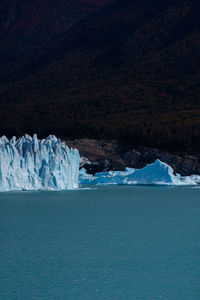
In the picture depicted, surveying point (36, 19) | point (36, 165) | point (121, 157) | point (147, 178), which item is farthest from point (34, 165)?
point (36, 19)

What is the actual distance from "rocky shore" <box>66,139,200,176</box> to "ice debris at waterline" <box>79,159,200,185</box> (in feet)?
29.8

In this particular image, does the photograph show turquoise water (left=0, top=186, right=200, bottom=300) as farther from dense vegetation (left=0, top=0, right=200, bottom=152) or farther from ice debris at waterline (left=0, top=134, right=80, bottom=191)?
dense vegetation (left=0, top=0, right=200, bottom=152)

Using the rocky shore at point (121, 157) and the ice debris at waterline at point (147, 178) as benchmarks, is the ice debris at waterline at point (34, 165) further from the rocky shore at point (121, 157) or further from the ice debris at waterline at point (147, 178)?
the rocky shore at point (121, 157)

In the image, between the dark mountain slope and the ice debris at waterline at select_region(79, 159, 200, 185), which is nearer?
the ice debris at waterline at select_region(79, 159, 200, 185)

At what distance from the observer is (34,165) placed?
4150 centimetres

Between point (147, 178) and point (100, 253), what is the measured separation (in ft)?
112

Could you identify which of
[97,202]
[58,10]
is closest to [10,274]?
[97,202]

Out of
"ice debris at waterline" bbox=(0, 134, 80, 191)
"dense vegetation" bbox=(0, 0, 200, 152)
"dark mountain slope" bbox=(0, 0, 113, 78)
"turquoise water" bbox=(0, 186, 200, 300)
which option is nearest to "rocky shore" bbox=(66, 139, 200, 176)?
"dense vegetation" bbox=(0, 0, 200, 152)

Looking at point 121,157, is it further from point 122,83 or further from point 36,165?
point 36,165

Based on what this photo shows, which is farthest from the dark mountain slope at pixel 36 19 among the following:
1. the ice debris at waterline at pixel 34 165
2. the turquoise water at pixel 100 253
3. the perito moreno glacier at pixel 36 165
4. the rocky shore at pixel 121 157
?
the turquoise water at pixel 100 253

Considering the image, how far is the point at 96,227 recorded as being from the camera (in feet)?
79.5

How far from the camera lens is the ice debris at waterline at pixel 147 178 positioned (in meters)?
50.5

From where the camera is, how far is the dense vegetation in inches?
3280

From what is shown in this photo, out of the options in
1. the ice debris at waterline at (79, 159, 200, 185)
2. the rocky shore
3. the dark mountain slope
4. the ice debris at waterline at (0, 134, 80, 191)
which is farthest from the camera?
the dark mountain slope
